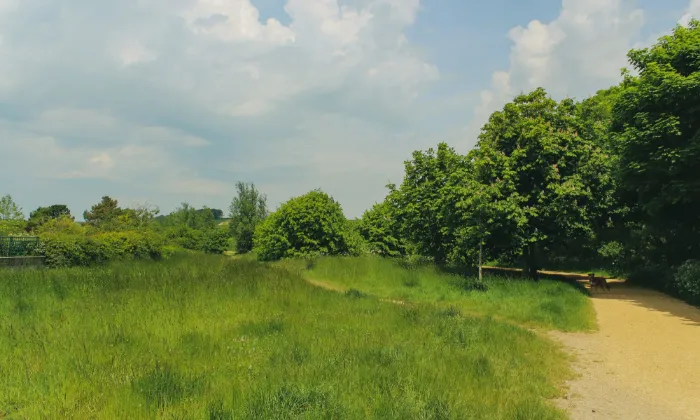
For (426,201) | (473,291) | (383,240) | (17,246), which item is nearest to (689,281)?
(473,291)

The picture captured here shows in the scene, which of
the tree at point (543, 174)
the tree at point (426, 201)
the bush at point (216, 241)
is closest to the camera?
the tree at point (543, 174)

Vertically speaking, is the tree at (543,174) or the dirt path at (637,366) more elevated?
the tree at (543,174)

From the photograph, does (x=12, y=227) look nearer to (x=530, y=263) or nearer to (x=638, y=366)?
(x=530, y=263)

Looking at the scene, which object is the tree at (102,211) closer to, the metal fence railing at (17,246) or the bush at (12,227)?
the bush at (12,227)

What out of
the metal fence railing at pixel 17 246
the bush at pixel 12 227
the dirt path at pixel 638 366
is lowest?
the dirt path at pixel 638 366

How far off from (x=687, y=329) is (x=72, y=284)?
52.5ft

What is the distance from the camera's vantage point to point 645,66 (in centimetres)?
1805

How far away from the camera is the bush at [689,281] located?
47.4 ft

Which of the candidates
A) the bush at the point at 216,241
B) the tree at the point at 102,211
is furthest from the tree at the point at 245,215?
the tree at the point at 102,211

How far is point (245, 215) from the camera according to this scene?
72188 mm

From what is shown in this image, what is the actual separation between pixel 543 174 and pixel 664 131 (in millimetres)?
4352

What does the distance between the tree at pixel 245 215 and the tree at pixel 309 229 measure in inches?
1444

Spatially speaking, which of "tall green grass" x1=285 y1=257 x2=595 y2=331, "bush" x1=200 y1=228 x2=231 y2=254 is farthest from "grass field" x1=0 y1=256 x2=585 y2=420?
"bush" x1=200 y1=228 x2=231 y2=254

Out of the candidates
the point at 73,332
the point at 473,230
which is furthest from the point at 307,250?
the point at 73,332
